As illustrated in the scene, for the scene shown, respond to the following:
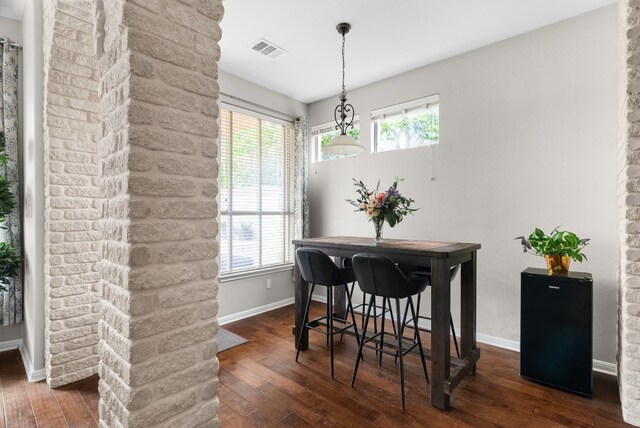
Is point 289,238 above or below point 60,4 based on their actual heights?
below

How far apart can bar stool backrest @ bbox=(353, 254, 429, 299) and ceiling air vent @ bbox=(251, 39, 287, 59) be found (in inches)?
88.2

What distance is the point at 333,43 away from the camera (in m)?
3.17

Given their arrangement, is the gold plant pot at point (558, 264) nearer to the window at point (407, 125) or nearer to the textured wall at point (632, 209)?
the textured wall at point (632, 209)

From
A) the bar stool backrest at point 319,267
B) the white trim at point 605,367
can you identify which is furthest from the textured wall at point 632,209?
the bar stool backrest at point 319,267

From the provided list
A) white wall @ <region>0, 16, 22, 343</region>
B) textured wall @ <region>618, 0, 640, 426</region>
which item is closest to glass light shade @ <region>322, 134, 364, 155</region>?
textured wall @ <region>618, 0, 640, 426</region>

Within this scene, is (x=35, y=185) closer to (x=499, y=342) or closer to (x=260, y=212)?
(x=260, y=212)

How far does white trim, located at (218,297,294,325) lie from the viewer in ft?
12.7

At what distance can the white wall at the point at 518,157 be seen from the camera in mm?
2660

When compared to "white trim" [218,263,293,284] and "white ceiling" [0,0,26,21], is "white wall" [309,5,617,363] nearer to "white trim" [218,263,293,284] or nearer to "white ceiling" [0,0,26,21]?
"white trim" [218,263,293,284]

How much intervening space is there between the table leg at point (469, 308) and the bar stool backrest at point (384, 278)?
19.2 inches

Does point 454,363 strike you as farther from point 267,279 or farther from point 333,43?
point 333,43

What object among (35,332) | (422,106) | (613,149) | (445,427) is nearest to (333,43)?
(422,106)

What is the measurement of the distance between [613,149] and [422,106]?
1.73 m

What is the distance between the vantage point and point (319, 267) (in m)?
2.69
